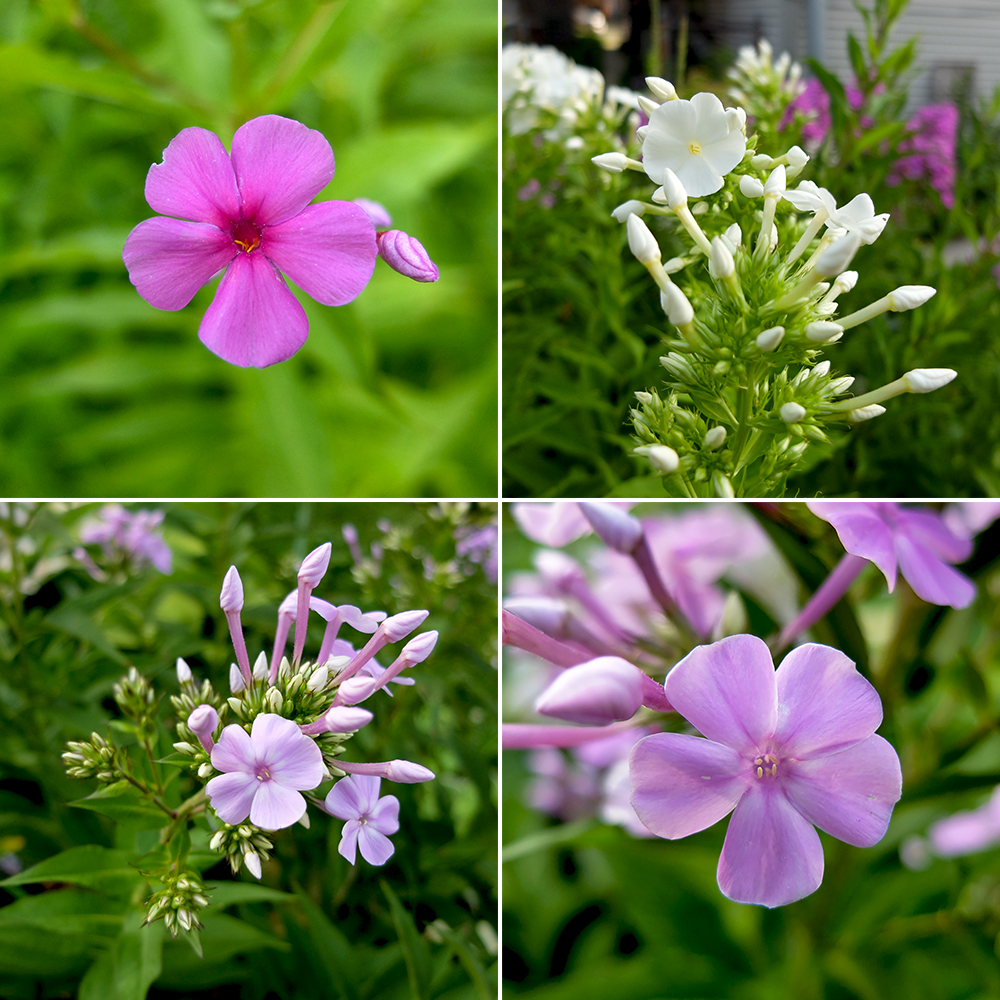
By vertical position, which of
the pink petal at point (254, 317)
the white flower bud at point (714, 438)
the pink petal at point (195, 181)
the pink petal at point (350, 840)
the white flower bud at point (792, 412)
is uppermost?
the pink petal at point (195, 181)

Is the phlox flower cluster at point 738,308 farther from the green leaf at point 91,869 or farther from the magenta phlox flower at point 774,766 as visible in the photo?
the green leaf at point 91,869

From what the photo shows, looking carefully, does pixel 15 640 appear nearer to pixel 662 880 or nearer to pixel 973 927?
pixel 662 880

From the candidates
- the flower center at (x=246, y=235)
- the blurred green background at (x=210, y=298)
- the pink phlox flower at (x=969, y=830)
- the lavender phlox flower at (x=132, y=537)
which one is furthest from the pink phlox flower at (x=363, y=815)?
the pink phlox flower at (x=969, y=830)

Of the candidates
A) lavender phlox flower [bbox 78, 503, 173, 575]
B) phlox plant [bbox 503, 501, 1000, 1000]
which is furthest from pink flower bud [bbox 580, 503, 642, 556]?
lavender phlox flower [bbox 78, 503, 173, 575]

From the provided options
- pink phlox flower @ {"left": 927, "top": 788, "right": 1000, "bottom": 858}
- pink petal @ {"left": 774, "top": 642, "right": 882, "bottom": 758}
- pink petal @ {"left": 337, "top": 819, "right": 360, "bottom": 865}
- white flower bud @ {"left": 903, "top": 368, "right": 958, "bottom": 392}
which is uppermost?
white flower bud @ {"left": 903, "top": 368, "right": 958, "bottom": 392}

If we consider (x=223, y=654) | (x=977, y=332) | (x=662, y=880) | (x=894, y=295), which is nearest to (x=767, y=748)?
(x=894, y=295)

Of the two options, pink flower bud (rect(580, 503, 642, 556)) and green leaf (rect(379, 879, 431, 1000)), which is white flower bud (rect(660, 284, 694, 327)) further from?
green leaf (rect(379, 879, 431, 1000))

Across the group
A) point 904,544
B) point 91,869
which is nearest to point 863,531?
point 904,544
